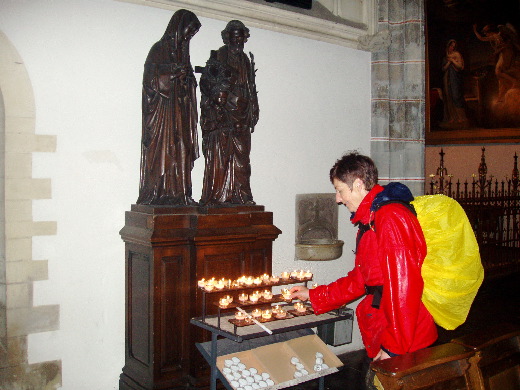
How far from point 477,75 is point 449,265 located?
30.1 ft

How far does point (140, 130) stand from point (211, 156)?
2.21 ft

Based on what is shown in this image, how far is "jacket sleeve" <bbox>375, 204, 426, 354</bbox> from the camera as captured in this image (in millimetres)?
2113

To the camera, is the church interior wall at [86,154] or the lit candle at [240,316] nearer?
the lit candle at [240,316]

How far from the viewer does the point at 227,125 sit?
390 centimetres

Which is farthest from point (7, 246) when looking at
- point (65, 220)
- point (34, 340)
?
point (34, 340)

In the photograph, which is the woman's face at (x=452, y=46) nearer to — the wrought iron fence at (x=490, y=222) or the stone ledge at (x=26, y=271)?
the wrought iron fence at (x=490, y=222)

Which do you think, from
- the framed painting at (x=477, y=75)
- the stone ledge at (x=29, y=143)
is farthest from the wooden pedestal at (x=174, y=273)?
the framed painting at (x=477, y=75)

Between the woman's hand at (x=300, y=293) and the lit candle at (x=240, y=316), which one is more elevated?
the woman's hand at (x=300, y=293)

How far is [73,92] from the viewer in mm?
3764

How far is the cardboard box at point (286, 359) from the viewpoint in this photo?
324cm

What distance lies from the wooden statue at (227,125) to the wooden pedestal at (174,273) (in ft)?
0.83

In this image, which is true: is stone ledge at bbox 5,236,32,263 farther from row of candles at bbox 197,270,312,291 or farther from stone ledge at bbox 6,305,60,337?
row of candles at bbox 197,270,312,291

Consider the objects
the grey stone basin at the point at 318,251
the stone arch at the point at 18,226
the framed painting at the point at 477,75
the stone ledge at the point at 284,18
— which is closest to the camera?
the stone arch at the point at 18,226

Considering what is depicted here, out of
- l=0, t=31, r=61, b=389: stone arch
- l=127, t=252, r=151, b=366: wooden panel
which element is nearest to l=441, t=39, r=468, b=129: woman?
l=127, t=252, r=151, b=366: wooden panel
